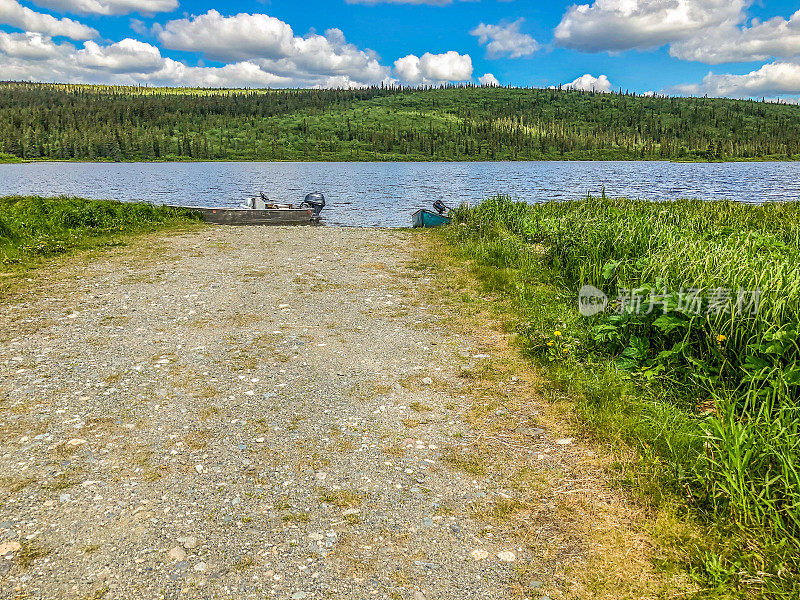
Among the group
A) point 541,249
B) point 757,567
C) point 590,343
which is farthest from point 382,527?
point 541,249

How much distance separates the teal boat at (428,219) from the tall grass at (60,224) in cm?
1173

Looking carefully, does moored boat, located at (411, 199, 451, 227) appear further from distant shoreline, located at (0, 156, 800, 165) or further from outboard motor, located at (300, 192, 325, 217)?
distant shoreline, located at (0, 156, 800, 165)

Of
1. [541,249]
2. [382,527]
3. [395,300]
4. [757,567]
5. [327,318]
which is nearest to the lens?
[757,567]

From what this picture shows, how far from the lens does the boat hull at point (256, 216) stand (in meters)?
25.8

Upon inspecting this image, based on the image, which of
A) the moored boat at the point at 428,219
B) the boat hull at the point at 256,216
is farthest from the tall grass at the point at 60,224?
the moored boat at the point at 428,219

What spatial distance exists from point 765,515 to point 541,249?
36.7ft

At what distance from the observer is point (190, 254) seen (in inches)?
637

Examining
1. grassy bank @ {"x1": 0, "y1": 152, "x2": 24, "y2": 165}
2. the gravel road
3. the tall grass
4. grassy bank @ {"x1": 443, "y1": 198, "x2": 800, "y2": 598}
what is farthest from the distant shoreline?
the gravel road

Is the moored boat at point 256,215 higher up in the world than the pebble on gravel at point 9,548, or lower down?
higher up

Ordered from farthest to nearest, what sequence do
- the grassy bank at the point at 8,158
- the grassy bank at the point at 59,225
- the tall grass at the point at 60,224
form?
the grassy bank at the point at 8,158, the tall grass at the point at 60,224, the grassy bank at the point at 59,225

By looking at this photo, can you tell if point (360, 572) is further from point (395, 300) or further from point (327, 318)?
point (395, 300)

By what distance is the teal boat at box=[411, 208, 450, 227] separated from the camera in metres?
25.2

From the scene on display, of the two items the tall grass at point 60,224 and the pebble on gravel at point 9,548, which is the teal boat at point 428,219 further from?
the pebble on gravel at point 9,548

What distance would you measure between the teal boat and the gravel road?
1523 centimetres
